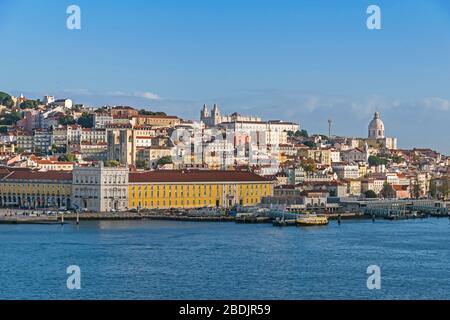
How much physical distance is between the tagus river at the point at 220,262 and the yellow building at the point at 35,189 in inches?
143

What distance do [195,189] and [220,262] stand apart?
878 cm

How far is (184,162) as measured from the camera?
25.0 m

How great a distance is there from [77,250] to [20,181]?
8.54 metres

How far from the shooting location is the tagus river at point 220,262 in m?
7.57

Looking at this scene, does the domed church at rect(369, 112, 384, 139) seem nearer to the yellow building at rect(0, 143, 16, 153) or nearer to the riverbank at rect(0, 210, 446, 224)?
the yellow building at rect(0, 143, 16, 153)

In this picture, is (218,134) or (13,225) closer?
(13,225)

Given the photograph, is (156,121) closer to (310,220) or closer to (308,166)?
(308,166)

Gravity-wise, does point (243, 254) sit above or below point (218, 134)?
below

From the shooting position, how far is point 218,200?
60.5 feet

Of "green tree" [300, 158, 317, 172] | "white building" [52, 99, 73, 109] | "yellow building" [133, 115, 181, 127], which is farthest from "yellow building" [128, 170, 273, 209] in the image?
"white building" [52, 99, 73, 109]

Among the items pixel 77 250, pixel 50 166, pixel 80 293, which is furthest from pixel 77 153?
pixel 80 293

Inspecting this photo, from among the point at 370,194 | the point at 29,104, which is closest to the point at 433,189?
the point at 370,194

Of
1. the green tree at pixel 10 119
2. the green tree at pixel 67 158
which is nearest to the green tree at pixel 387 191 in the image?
the green tree at pixel 67 158
